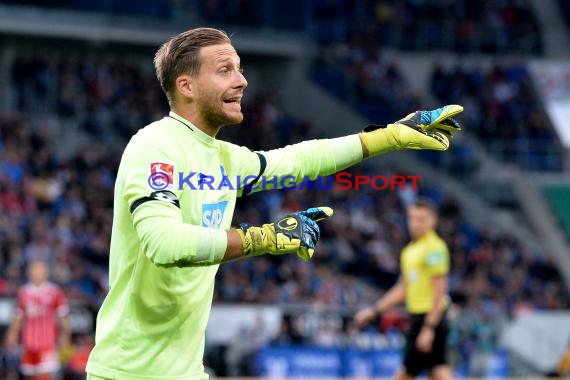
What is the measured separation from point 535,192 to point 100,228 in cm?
1007

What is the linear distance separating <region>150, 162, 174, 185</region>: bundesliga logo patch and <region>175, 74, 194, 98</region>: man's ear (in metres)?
0.37

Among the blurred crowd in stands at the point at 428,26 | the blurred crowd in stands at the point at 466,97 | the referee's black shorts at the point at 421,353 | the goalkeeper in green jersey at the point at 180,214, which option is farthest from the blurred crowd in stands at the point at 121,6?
the goalkeeper in green jersey at the point at 180,214

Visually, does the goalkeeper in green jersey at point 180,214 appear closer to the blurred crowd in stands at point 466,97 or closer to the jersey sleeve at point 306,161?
the jersey sleeve at point 306,161

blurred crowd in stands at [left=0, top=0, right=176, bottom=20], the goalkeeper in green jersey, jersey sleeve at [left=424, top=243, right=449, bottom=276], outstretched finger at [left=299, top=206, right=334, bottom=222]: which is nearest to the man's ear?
the goalkeeper in green jersey

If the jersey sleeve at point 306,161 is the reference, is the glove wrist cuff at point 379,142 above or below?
above

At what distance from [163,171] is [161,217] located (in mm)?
213

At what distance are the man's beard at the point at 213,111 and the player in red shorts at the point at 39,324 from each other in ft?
27.8

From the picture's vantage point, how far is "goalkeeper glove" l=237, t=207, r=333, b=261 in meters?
3.57

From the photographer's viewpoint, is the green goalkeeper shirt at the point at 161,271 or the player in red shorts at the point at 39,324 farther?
the player in red shorts at the point at 39,324

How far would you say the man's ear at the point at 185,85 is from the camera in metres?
3.96

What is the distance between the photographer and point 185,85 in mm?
3971

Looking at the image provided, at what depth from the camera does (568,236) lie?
2333 cm

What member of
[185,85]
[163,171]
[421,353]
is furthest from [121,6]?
[163,171]

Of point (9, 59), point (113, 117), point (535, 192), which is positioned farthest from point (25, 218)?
point (535, 192)
